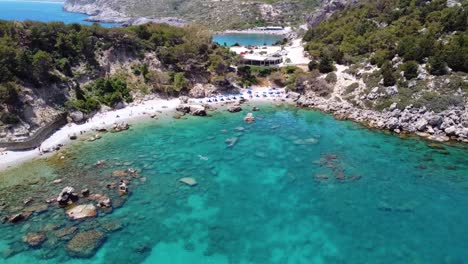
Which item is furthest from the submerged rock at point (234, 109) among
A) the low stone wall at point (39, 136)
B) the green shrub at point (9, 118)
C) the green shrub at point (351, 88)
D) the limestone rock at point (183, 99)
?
the green shrub at point (9, 118)

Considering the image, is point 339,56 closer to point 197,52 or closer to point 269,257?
point 197,52

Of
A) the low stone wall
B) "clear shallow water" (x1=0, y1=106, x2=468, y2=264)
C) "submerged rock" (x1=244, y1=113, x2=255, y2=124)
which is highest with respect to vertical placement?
the low stone wall

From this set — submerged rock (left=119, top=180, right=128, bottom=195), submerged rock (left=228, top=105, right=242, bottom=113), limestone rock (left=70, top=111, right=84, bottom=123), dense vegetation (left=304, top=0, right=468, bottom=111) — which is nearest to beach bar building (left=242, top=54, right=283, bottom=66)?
dense vegetation (left=304, top=0, right=468, bottom=111)

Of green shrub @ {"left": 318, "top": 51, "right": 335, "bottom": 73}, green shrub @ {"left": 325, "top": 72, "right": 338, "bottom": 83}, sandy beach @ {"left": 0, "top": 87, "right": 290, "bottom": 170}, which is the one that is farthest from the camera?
green shrub @ {"left": 318, "top": 51, "right": 335, "bottom": 73}

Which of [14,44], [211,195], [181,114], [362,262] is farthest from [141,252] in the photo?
[14,44]

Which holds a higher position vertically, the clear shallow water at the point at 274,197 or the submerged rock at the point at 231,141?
the submerged rock at the point at 231,141

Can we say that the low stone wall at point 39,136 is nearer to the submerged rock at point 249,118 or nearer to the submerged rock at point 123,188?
the submerged rock at point 123,188

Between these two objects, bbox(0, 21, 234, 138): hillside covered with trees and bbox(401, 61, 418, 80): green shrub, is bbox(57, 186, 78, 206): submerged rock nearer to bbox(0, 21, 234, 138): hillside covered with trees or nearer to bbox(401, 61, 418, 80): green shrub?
bbox(0, 21, 234, 138): hillside covered with trees
